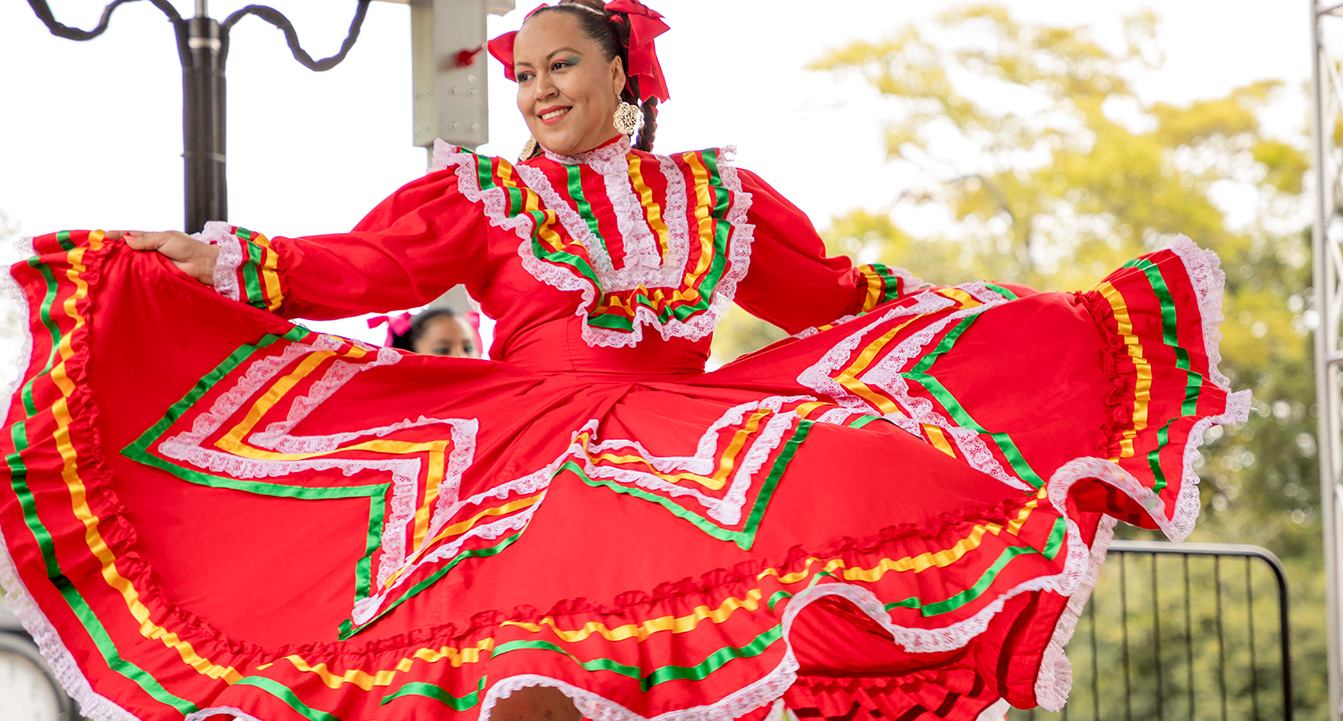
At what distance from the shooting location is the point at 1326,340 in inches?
153

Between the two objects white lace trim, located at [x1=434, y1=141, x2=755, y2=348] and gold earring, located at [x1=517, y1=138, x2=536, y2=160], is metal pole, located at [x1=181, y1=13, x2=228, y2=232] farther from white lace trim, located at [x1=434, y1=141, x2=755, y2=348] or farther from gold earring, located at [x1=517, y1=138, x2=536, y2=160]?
gold earring, located at [x1=517, y1=138, x2=536, y2=160]

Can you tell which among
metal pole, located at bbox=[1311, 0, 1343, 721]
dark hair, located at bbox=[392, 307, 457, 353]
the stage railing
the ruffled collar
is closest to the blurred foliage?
the stage railing

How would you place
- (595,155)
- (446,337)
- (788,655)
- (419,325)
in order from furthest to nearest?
(419,325), (446,337), (595,155), (788,655)

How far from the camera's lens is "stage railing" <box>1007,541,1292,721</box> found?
7289mm

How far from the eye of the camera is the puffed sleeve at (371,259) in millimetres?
1851

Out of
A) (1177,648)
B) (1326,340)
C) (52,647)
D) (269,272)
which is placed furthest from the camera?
(1177,648)

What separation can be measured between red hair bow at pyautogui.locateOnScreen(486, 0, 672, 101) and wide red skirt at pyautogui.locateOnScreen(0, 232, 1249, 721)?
57 centimetres

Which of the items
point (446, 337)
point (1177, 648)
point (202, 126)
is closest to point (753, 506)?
point (202, 126)

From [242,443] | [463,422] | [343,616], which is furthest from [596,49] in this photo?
[343,616]

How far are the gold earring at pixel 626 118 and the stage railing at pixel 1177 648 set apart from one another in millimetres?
5526

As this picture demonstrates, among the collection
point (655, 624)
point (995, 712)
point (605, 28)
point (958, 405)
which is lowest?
point (995, 712)

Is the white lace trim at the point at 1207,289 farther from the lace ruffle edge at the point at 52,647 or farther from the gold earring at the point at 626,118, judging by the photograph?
the lace ruffle edge at the point at 52,647

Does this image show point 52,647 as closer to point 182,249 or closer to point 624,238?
point 182,249

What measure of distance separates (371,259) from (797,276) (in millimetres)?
792
